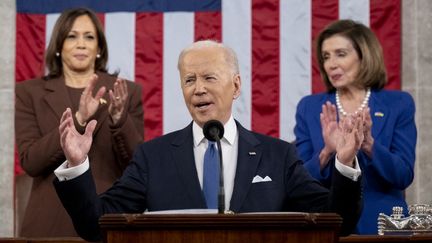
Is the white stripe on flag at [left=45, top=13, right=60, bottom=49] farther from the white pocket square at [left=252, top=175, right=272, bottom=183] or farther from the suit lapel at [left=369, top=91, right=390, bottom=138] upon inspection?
the white pocket square at [left=252, top=175, right=272, bottom=183]

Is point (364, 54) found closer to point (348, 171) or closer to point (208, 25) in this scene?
point (208, 25)

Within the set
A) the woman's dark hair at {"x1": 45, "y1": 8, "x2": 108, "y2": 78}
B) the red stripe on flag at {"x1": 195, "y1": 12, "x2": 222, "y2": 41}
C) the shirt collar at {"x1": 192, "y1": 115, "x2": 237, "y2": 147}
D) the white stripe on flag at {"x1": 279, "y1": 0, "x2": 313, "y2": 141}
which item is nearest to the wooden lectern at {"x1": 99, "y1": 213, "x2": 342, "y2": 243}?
the shirt collar at {"x1": 192, "y1": 115, "x2": 237, "y2": 147}

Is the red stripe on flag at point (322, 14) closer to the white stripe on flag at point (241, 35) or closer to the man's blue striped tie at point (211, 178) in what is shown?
the white stripe on flag at point (241, 35)

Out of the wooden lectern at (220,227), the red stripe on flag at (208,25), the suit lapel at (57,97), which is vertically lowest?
the wooden lectern at (220,227)

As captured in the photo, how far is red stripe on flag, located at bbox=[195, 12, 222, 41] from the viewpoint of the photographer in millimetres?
7379

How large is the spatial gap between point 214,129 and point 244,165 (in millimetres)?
577

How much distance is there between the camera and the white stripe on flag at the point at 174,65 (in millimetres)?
7312

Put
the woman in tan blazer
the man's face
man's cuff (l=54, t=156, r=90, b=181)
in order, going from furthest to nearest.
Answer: the woman in tan blazer
the man's face
man's cuff (l=54, t=156, r=90, b=181)

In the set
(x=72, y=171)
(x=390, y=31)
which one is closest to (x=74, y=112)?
(x=72, y=171)

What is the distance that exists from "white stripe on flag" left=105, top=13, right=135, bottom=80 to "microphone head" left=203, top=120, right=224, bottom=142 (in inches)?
126

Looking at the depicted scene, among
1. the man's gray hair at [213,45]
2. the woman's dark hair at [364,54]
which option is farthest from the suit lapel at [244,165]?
the woman's dark hair at [364,54]

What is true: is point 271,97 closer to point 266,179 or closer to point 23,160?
point 23,160

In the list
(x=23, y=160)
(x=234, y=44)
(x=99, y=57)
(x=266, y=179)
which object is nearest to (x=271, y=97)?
(x=234, y=44)

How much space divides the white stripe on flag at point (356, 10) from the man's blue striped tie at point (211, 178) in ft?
9.20
